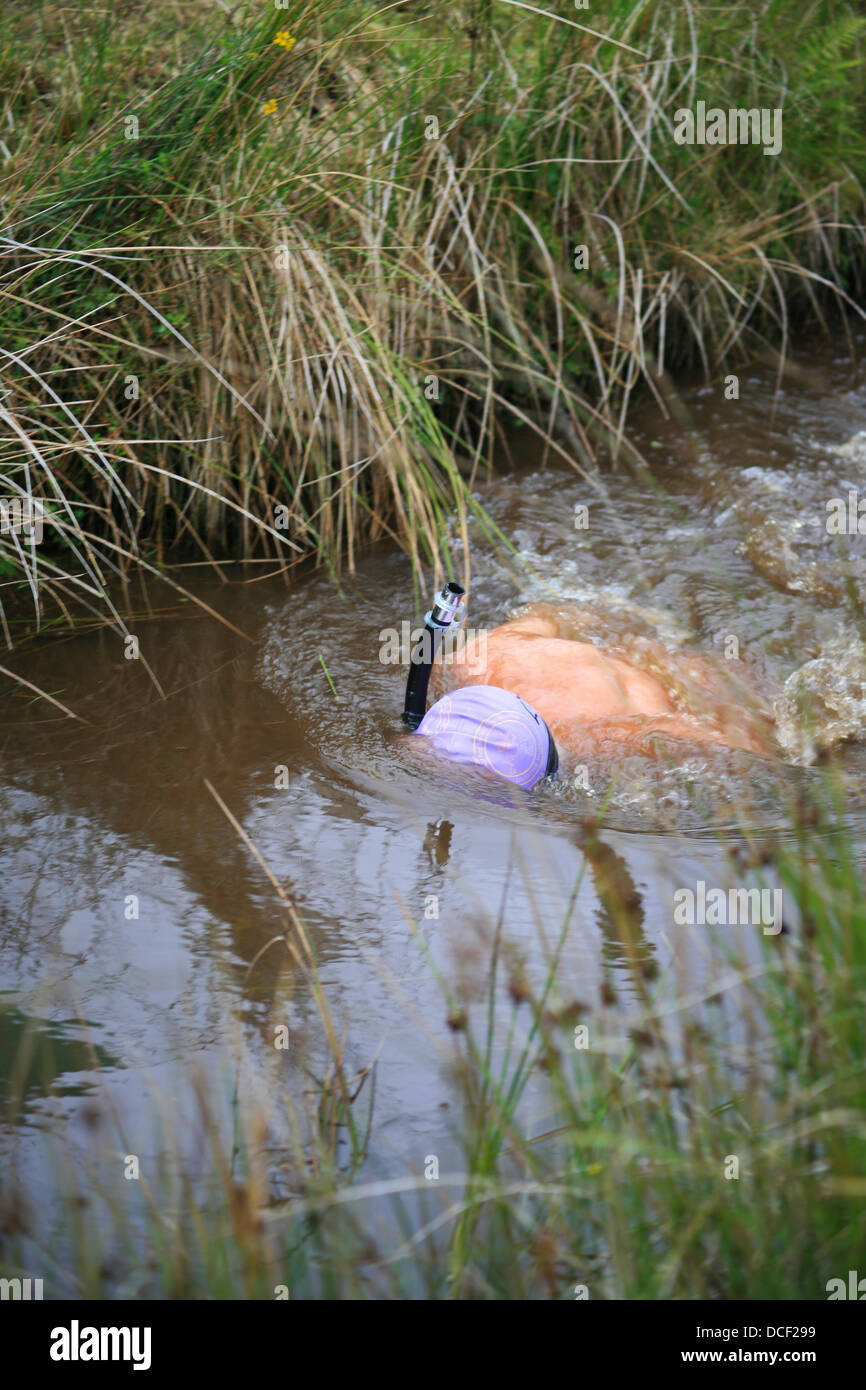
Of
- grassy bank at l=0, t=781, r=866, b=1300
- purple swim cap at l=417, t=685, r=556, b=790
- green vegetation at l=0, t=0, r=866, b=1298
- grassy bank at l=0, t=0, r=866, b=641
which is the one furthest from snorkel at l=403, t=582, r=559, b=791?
grassy bank at l=0, t=781, r=866, b=1300

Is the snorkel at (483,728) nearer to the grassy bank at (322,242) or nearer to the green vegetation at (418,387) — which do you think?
the green vegetation at (418,387)

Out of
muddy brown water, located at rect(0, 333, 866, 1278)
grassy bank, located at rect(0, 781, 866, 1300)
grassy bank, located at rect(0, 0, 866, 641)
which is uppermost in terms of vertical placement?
grassy bank, located at rect(0, 0, 866, 641)

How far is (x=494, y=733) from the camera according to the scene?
302cm

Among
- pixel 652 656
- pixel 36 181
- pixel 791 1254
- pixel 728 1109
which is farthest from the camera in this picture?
pixel 652 656

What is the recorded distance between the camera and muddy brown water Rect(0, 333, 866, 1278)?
2.10 meters

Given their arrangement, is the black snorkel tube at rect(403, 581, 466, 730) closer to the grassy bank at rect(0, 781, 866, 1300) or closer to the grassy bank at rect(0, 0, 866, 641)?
the grassy bank at rect(0, 0, 866, 641)

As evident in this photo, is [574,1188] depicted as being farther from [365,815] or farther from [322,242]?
[322,242]

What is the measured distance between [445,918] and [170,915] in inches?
24.9

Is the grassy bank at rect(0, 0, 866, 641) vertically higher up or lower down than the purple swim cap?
higher up

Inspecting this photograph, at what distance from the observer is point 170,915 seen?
2520 mm

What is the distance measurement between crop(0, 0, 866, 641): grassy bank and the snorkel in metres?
0.70

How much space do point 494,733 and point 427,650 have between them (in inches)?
11.7
